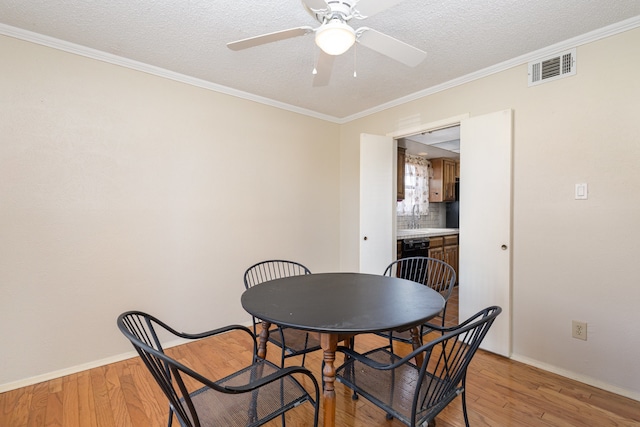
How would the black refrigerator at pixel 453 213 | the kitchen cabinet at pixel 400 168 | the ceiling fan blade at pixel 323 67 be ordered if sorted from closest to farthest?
1. the ceiling fan blade at pixel 323 67
2. the kitchen cabinet at pixel 400 168
3. the black refrigerator at pixel 453 213

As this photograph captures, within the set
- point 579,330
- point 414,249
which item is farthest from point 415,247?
point 579,330

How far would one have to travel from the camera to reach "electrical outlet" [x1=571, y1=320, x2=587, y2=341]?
2.11 m

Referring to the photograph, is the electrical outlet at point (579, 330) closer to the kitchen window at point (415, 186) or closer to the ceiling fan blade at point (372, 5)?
the ceiling fan blade at point (372, 5)

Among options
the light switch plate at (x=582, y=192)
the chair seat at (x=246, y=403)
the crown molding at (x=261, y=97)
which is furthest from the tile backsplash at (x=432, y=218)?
the chair seat at (x=246, y=403)

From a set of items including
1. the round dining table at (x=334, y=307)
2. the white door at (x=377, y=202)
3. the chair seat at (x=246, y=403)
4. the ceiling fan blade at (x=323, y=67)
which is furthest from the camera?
the white door at (x=377, y=202)

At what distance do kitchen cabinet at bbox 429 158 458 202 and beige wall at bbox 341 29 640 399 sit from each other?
2776 millimetres

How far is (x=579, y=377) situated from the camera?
212cm

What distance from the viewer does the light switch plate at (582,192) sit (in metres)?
2.11

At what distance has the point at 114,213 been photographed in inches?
95.0

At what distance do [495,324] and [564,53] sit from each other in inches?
84.4

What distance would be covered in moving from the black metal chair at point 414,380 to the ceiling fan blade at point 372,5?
1.40 m

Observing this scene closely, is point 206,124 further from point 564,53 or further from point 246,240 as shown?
point 564,53

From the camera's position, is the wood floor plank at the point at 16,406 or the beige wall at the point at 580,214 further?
the beige wall at the point at 580,214

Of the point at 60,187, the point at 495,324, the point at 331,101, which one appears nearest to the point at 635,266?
the point at 495,324
